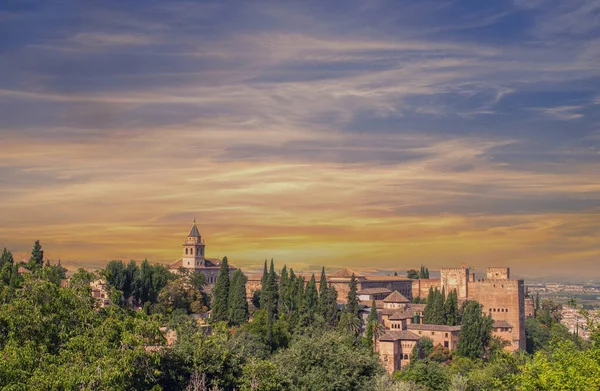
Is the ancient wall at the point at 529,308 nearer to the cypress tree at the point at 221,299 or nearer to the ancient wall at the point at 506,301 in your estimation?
the ancient wall at the point at 506,301

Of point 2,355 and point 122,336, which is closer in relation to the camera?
point 2,355

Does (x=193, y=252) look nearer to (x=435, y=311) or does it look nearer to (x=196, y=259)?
(x=196, y=259)

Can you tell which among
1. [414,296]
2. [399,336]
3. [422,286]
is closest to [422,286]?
[422,286]

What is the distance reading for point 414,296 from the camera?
99062 mm

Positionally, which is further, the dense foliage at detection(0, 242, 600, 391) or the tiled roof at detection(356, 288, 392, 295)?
the tiled roof at detection(356, 288, 392, 295)

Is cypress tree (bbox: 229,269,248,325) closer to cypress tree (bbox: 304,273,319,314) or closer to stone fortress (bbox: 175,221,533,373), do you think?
cypress tree (bbox: 304,273,319,314)

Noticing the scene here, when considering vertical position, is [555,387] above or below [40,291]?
below

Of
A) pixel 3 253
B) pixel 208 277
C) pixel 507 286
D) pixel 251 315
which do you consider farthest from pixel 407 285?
pixel 3 253

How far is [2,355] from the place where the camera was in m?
21.0

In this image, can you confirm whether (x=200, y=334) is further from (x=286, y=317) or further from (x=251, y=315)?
(x=251, y=315)

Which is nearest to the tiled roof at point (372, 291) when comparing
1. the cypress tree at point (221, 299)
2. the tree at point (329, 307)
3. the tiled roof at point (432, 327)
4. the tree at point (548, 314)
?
the tiled roof at point (432, 327)

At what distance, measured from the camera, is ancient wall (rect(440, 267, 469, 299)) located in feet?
286

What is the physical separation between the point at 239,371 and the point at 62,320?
6.59 meters

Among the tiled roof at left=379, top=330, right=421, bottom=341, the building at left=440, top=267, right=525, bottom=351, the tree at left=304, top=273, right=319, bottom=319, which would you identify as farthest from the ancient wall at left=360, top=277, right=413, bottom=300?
the tiled roof at left=379, top=330, right=421, bottom=341
